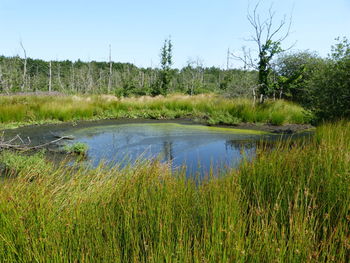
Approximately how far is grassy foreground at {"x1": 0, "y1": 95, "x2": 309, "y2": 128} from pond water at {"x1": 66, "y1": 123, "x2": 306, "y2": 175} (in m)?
1.87

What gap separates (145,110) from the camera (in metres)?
14.8

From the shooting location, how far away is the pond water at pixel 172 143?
6.23 metres

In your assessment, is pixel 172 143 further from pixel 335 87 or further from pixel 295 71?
pixel 295 71

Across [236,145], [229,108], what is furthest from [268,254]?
[229,108]

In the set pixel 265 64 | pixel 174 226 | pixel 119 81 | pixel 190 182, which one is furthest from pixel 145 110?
pixel 119 81

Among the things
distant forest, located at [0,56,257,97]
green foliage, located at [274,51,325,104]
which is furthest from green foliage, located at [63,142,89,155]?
green foliage, located at [274,51,325,104]

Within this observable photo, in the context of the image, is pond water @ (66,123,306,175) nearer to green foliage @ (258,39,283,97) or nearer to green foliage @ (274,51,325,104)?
green foliage @ (258,39,283,97)

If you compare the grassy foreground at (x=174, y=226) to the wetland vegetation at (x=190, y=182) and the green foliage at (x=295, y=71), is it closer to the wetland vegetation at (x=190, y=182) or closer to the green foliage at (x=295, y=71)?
the wetland vegetation at (x=190, y=182)

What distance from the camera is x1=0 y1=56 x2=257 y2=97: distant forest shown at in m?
25.1

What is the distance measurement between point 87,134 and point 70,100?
18.5 ft

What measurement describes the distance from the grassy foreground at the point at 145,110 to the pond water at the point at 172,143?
1874mm

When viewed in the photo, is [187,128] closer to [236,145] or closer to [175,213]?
[236,145]

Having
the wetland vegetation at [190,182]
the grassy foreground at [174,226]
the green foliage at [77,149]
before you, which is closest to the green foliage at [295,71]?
the wetland vegetation at [190,182]

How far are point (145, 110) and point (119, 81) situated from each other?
116 feet
